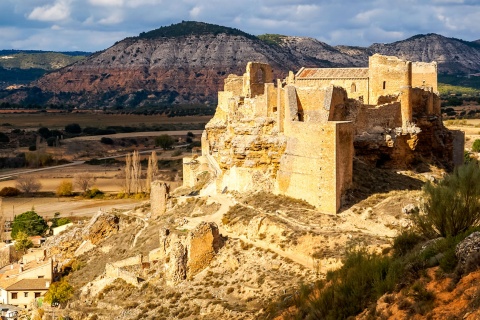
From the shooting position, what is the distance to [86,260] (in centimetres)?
3328

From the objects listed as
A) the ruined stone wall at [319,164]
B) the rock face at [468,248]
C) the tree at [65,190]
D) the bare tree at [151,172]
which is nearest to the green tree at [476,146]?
the bare tree at [151,172]

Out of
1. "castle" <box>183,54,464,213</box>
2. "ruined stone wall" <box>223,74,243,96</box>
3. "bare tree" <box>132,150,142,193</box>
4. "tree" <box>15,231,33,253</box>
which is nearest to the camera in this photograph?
"castle" <box>183,54,464,213</box>

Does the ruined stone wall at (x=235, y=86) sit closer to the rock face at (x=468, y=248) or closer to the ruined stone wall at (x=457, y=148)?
the ruined stone wall at (x=457, y=148)

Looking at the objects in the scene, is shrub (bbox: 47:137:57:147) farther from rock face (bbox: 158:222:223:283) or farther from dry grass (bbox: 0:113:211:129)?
rock face (bbox: 158:222:223:283)

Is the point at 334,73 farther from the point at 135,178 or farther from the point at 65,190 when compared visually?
the point at 65,190

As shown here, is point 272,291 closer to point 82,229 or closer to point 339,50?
point 82,229

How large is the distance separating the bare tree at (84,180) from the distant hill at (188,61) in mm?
77625

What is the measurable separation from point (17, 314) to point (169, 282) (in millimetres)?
8339

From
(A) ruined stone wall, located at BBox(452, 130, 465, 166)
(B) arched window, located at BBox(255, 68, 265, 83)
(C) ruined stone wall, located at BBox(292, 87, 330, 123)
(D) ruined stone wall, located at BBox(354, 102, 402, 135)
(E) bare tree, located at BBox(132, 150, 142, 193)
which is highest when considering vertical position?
(B) arched window, located at BBox(255, 68, 265, 83)

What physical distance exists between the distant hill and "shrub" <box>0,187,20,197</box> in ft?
274

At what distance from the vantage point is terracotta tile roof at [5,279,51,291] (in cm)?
3138

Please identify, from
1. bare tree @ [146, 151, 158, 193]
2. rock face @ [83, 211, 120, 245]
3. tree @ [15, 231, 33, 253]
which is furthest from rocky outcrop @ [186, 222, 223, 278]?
bare tree @ [146, 151, 158, 193]

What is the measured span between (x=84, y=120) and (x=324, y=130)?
10166 cm

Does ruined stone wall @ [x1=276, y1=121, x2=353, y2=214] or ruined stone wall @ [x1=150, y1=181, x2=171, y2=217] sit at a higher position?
ruined stone wall @ [x1=276, y1=121, x2=353, y2=214]
